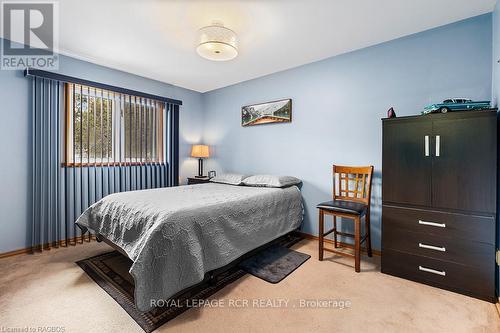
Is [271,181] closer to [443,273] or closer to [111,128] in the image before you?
[443,273]

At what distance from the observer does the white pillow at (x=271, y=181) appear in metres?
3.23

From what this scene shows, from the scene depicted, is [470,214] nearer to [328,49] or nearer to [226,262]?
[226,262]

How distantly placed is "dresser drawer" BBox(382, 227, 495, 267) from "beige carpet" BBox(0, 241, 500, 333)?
0.99 feet

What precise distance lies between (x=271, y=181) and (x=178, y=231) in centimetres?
173

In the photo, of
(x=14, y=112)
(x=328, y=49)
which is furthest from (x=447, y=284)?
(x=14, y=112)

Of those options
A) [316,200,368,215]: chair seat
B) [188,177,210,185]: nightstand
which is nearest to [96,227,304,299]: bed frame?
[316,200,368,215]: chair seat

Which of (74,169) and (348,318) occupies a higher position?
(74,169)

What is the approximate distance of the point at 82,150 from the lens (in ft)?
10.6

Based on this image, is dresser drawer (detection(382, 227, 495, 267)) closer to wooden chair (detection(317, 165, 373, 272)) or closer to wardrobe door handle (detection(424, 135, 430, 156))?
wooden chair (detection(317, 165, 373, 272))

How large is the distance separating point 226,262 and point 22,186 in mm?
2732

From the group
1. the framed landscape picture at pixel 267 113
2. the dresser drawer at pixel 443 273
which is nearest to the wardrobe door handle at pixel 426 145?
the dresser drawer at pixel 443 273

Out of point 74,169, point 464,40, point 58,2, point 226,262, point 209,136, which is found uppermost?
point 58,2

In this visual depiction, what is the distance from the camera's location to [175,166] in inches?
169

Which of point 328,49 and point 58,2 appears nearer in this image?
point 58,2
